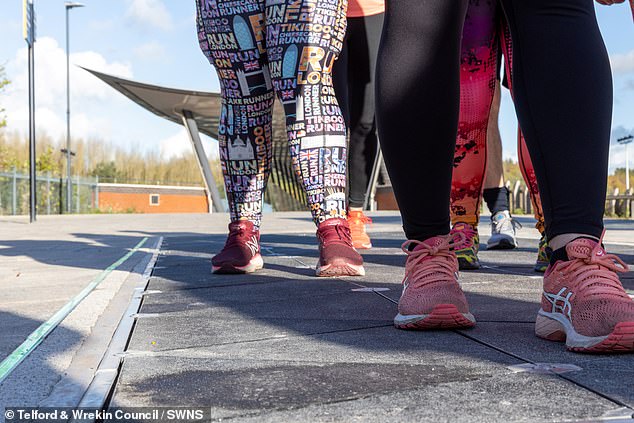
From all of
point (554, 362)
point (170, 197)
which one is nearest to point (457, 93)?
point (554, 362)

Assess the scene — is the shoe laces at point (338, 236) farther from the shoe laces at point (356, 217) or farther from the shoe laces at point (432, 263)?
the shoe laces at point (356, 217)

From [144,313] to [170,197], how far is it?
4171 centimetres

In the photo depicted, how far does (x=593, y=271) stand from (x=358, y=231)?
2.34 metres

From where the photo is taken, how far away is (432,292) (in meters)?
1.33

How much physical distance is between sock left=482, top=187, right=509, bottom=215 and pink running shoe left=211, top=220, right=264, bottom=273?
4.30ft

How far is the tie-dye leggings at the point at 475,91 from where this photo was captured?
2508mm

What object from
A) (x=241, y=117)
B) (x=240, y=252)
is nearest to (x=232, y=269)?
(x=240, y=252)

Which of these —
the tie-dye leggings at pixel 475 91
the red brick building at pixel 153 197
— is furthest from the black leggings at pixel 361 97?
the red brick building at pixel 153 197

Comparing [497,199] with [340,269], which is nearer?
[340,269]

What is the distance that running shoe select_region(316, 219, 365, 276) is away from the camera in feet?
7.03

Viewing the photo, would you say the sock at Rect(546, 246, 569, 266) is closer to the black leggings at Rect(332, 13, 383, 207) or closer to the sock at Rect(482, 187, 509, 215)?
the sock at Rect(482, 187, 509, 215)

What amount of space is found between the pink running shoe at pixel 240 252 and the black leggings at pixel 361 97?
1.29 m

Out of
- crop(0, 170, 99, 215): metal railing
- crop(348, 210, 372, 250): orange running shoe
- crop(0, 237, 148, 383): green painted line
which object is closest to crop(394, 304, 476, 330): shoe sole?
crop(0, 237, 148, 383): green painted line

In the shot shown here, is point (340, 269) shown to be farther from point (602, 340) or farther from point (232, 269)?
point (602, 340)
